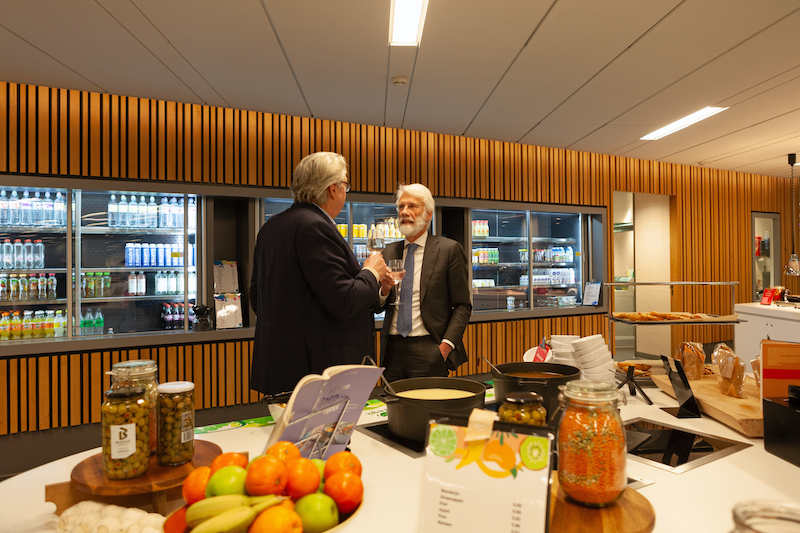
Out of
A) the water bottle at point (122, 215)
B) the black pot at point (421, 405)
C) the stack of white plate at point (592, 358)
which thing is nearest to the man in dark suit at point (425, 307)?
the stack of white plate at point (592, 358)

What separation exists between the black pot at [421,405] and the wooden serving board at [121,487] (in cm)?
54

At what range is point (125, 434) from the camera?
3.40 ft

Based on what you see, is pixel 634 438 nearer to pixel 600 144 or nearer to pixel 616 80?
pixel 616 80

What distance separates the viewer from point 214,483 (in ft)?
2.61

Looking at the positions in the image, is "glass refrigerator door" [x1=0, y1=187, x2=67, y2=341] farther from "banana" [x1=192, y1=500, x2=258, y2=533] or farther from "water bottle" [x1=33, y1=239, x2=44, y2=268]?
"banana" [x1=192, y1=500, x2=258, y2=533]

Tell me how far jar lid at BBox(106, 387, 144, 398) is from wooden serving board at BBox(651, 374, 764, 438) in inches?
68.6

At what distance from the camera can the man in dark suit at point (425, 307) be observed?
248 cm

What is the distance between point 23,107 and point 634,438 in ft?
16.0

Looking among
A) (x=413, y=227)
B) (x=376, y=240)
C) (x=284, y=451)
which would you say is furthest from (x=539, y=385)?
(x=413, y=227)

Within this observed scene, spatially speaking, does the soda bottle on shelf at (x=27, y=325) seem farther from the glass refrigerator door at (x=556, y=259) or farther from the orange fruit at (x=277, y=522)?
the glass refrigerator door at (x=556, y=259)

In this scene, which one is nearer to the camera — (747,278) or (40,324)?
(40,324)

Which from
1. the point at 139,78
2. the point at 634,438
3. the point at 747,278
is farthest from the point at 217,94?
the point at 747,278

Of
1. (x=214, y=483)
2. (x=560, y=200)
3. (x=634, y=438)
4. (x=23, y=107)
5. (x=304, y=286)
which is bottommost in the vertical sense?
(x=634, y=438)

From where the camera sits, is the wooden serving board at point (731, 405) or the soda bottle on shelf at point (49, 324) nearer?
the wooden serving board at point (731, 405)
